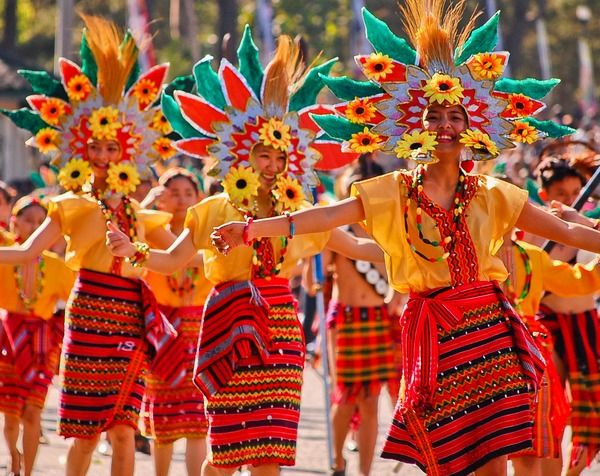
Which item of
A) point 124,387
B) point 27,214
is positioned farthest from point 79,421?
point 27,214

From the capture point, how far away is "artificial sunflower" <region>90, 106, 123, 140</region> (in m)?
8.05

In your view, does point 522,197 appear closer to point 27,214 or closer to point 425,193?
point 425,193

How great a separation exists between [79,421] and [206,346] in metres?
1.05

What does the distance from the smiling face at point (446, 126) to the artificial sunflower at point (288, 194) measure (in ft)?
4.09

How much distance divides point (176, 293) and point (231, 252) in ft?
7.28

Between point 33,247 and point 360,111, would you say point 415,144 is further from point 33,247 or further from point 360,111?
point 33,247

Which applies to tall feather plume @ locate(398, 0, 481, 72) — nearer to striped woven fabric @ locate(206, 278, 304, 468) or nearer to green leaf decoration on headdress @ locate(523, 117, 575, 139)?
green leaf decoration on headdress @ locate(523, 117, 575, 139)

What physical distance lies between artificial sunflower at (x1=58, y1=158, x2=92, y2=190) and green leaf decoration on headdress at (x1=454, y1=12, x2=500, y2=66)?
2509 millimetres

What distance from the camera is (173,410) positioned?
874 centimetres

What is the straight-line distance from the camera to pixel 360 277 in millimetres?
9773

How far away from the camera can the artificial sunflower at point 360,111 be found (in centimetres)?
626

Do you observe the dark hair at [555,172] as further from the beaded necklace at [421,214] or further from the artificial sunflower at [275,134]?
the beaded necklace at [421,214]

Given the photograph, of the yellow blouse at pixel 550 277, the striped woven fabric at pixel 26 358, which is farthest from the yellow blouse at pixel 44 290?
the yellow blouse at pixel 550 277

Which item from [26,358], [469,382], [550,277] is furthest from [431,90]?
[26,358]
